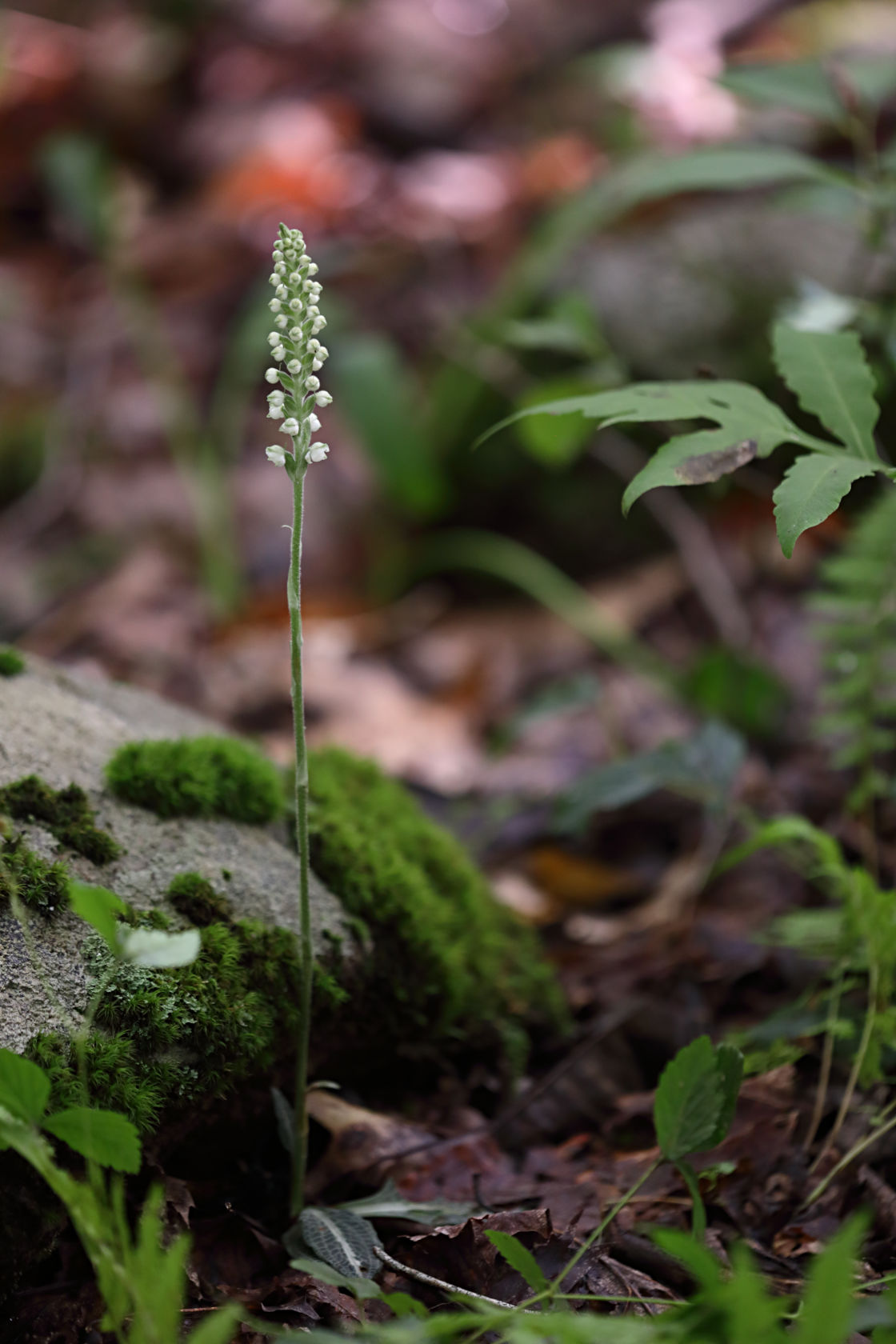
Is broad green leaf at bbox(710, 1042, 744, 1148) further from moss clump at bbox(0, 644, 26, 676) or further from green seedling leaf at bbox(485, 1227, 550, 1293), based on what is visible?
moss clump at bbox(0, 644, 26, 676)

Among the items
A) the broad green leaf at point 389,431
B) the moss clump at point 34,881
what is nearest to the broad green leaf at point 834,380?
the moss clump at point 34,881

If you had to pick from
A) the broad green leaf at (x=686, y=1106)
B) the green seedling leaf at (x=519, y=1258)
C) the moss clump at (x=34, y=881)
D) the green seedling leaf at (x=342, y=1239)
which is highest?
the moss clump at (x=34, y=881)

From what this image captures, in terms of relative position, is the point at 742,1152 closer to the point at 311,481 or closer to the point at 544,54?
the point at 311,481

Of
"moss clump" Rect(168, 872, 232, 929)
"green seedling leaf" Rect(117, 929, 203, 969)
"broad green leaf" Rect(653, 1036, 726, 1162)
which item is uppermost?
"green seedling leaf" Rect(117, 929, 203, 969)

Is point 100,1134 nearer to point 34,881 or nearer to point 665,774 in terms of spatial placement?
point 34,881

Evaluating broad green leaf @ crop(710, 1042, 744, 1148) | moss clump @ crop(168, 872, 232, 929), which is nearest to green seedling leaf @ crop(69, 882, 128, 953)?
moss clump @ crop(168, 872, 232, 929)

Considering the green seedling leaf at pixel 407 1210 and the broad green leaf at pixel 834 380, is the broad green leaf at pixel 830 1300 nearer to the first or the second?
the green seedling leaf at pixel 407 1210

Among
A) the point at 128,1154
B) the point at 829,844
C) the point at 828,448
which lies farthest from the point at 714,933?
the point at 128,1154
